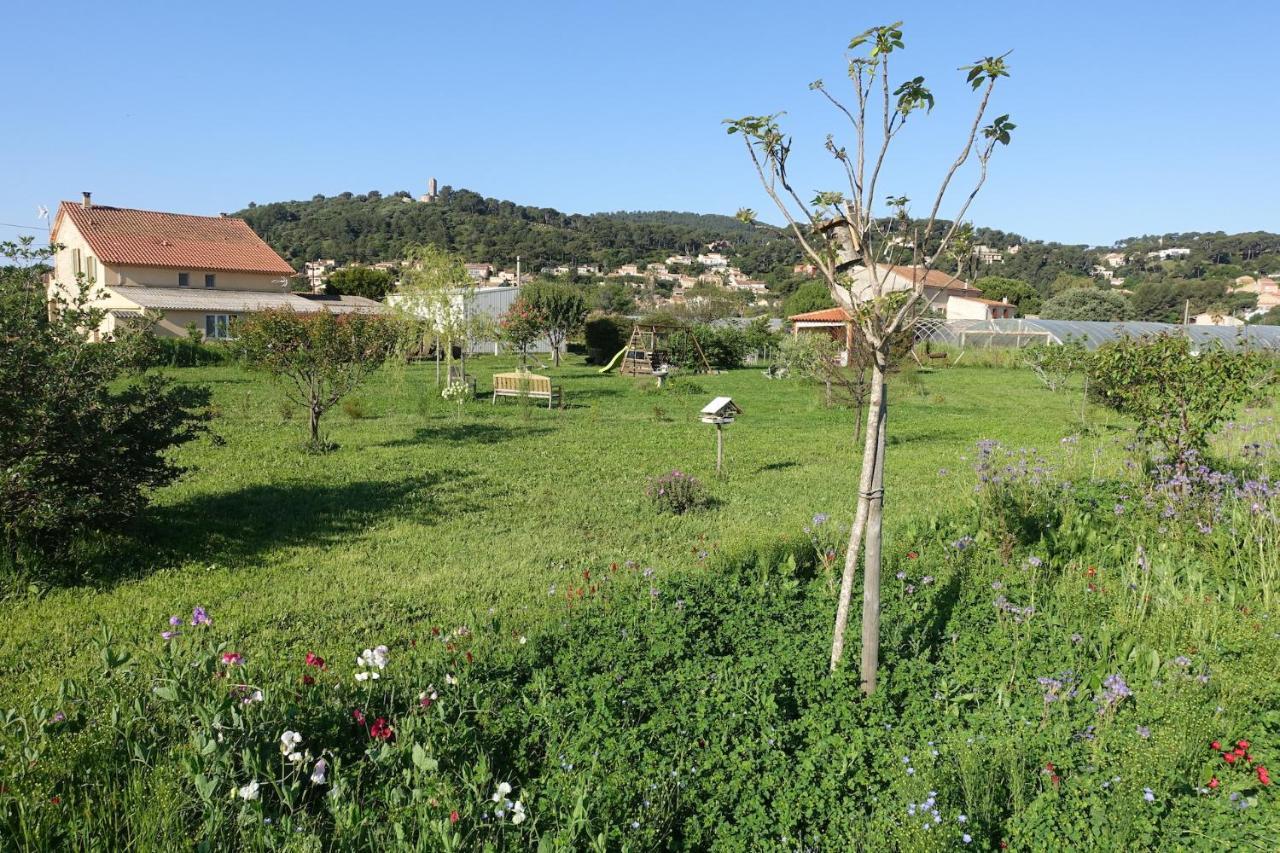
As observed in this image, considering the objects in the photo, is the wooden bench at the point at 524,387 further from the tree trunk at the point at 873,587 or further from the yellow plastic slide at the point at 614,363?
the tree trunk at the point at 873,587

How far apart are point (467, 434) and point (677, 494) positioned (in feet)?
19.0

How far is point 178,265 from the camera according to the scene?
3678cm

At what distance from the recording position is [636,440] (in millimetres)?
12391

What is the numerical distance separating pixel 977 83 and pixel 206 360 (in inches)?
1074

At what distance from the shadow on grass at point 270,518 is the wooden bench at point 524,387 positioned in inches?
295

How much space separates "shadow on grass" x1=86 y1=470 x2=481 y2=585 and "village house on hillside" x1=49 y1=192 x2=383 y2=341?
2775 centimetres

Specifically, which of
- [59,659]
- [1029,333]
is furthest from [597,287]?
[59,659]

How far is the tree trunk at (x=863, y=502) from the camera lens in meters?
3.35

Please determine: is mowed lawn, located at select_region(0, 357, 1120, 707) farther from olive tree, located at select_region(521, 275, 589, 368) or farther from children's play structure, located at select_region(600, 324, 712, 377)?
olive tree, located at select_region(521, 275, 589, 368)

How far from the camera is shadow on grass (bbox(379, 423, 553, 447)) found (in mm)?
11875

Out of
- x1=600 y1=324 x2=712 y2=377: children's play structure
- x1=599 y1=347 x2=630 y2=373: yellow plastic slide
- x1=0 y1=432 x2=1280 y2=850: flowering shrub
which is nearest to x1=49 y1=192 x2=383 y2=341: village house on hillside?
x1=599 y1=347 x2=630 y2=373: yellow plastic slide

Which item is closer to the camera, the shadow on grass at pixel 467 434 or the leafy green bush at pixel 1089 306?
the shadow on grass at pixel 467 434

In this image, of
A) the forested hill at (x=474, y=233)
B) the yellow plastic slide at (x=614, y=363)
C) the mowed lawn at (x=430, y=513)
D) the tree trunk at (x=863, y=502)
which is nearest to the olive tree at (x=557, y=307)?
the yellow plastic slide at (x=614, y=363)

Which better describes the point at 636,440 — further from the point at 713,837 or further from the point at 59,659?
the point at 713,837
